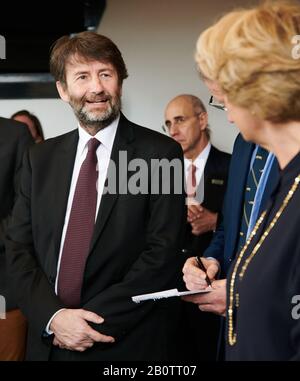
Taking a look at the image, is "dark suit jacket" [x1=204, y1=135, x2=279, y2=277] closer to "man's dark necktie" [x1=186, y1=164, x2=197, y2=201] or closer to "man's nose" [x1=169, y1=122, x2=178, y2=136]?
"man's dark necktie" [x1=186, y1=164, x2=197, y2=201]

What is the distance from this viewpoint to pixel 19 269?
228 cm

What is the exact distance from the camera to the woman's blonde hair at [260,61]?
1.31m

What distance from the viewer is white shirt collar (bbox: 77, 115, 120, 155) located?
2307mm

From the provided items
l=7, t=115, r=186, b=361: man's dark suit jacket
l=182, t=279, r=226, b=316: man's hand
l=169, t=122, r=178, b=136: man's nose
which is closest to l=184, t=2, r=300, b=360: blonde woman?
l=182, t=279, r=226, b=316: man's hand

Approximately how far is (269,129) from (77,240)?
1.00 m

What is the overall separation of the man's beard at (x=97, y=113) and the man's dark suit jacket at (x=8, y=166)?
312 millimetres

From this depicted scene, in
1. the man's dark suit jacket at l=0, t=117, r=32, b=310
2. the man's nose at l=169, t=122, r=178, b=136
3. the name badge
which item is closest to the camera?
the man's dark suit jacket at l=0, t=117, r=32, b=310

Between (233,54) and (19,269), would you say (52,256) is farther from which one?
(233,54)

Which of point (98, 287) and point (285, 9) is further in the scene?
point (98, 287)

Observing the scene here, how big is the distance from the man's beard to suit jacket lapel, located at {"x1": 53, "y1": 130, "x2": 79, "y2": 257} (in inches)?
3.7

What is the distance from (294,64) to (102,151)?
1104 mm

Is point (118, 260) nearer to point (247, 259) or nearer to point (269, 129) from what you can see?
point (247, 259)

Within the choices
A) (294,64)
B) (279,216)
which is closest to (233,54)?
(294,64)

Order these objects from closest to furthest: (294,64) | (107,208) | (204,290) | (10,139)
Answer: (294,64) < (204,290) < (107,208) < (10,139)
